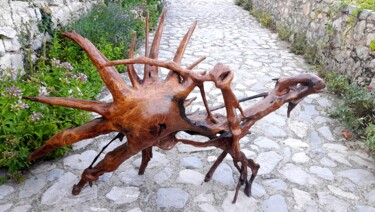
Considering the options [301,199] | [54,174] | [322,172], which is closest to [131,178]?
[54,174]

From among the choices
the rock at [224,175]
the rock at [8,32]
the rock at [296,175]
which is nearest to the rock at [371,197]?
the rock at [296,175]

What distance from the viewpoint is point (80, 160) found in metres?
3.00

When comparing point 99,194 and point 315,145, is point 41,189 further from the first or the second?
point 315,145

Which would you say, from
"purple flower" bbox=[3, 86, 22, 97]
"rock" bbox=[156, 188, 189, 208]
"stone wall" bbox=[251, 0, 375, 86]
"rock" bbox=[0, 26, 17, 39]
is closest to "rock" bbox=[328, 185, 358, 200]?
"rock" bbox=[156, 188, 189, 208]

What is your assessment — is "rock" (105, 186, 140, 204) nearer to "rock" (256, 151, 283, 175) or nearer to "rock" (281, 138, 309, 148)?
"rock" (256, 151, 283, 175)

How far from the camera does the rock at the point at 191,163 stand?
3029 millimetres

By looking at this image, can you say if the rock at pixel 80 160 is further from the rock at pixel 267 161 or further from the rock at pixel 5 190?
the rock at pixel 267 161

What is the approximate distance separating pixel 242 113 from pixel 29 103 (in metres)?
1.92

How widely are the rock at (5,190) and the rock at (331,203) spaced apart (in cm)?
251

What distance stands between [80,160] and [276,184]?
5.84ft

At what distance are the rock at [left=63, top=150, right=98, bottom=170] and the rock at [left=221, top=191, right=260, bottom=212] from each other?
4.20ft

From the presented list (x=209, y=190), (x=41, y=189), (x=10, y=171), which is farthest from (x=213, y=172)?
(x=10, y=171)

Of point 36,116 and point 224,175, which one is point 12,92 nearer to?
point 36,116

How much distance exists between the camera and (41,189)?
2.60 meters
